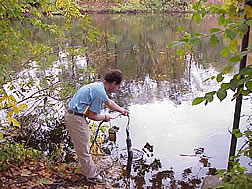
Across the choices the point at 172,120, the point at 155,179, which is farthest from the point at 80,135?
the point at 172,120

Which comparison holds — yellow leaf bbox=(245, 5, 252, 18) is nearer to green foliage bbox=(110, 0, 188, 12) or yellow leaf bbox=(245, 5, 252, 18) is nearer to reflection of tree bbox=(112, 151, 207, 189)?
reflection of tree bbox=(112, 151, 207, 189)

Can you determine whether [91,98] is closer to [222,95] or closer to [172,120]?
[222,95]

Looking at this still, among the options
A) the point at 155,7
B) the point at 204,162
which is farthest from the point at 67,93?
the point at 155,7

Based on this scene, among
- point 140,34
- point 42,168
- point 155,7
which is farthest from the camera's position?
point 155,7

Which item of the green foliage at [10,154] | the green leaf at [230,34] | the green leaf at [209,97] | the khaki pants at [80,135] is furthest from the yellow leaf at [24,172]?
the green leaf at [230,34]

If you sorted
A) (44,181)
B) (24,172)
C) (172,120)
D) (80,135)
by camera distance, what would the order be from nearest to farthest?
(80,135), (44,181), (24,172), (172,120)

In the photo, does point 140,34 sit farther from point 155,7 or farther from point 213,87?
point 155,7

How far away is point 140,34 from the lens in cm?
1689

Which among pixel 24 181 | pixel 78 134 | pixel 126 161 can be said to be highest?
pixel 78 134

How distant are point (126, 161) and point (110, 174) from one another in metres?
0.47

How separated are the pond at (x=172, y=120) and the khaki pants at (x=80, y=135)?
0.69 metres

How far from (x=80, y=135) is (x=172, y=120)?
121 inches

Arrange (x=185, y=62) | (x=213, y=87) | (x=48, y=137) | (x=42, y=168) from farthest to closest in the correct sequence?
(x=185, y=62) → (x=213, y=87) → (x=48, y=137) → (x=42, y=168)

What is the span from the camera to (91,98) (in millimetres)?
3467
